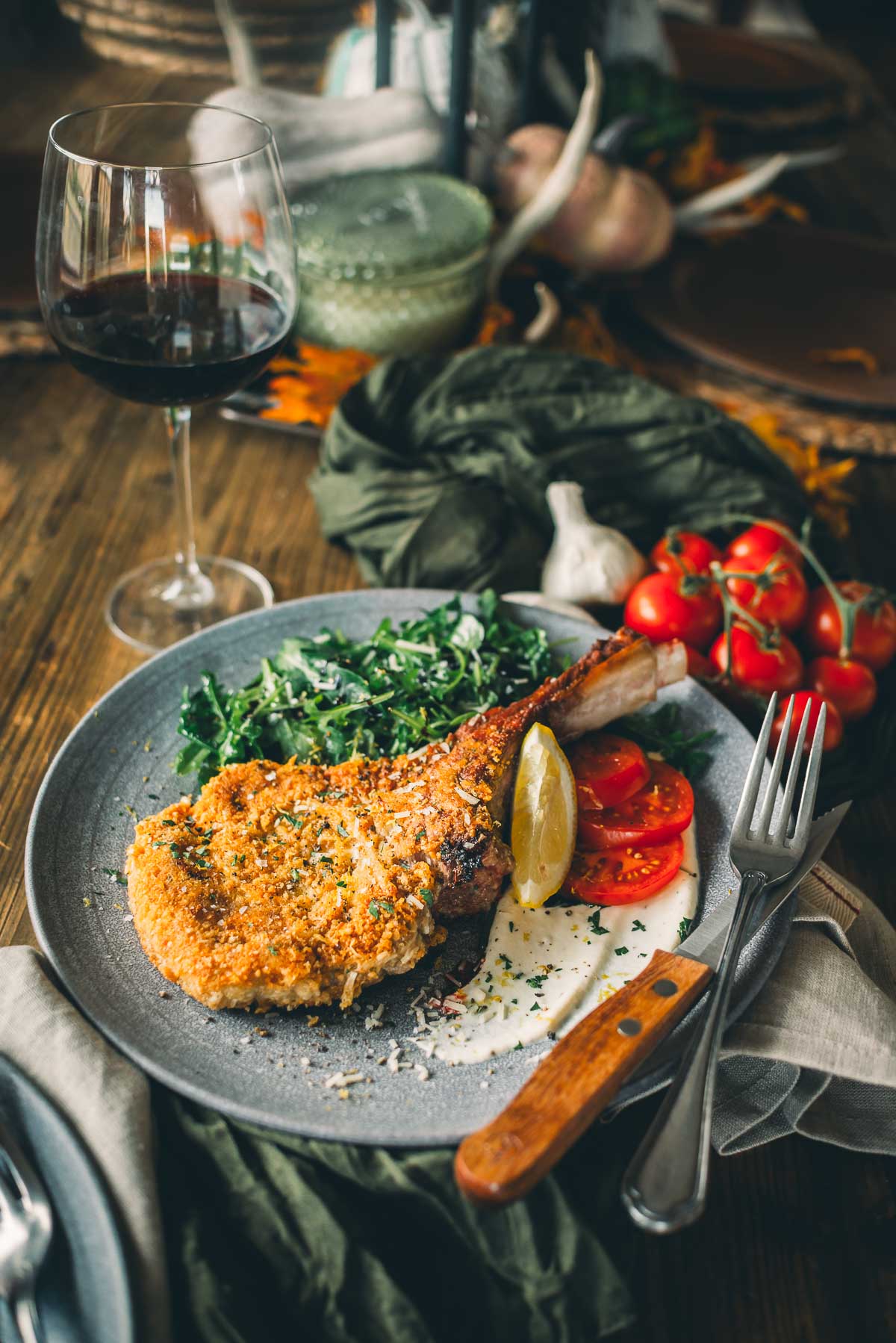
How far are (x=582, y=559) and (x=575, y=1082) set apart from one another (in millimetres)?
1301

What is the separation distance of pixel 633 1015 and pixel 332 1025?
40 centimetres

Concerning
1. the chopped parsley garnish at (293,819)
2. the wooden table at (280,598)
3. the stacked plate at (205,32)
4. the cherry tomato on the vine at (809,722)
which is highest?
the stacked plate at (205,32)

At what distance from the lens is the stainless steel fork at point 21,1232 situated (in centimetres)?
109

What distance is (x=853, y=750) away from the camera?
83.5 inches

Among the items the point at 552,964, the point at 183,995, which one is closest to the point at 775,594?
the point at 552,964

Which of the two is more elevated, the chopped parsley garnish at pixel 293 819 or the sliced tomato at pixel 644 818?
the chopped parsley garnish at pixel 293 819

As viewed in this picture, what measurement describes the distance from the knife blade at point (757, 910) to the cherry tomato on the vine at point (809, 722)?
29cm

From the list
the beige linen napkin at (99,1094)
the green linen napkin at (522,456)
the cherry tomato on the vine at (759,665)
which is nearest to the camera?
the beige linen napkin at (99,1094)

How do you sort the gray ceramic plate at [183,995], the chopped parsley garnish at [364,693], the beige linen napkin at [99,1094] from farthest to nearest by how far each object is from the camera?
the chopped parsley garnish at [364,693]
the gray ceramic plate at [183,995]
the beige linen napkin at [99,1094]

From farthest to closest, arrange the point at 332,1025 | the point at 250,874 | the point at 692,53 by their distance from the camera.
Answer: the point at 692,53
the point at 250,874
the point at 332,1025

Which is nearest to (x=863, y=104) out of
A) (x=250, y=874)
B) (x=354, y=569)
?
(x=354, y=569)

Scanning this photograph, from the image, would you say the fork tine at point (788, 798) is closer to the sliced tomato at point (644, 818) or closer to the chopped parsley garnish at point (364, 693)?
the sliced tomato at point (644, 818)

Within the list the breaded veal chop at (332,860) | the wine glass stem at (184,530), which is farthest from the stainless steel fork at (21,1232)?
the wine glass stem at (184,530)

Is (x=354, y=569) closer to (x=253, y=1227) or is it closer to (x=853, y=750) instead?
(x=853, y=750)
